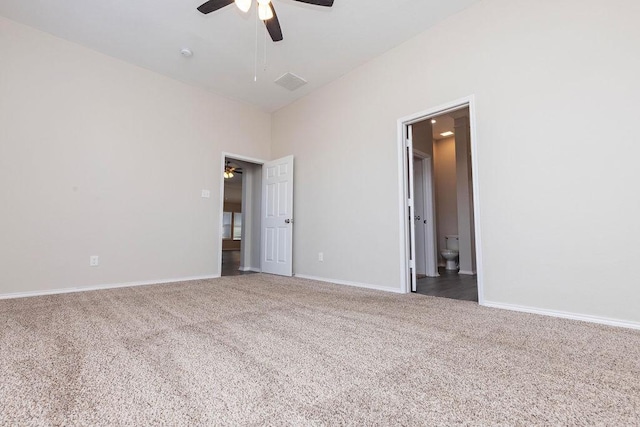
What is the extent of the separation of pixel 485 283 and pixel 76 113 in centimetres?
479

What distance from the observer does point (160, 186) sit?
410 centimetres

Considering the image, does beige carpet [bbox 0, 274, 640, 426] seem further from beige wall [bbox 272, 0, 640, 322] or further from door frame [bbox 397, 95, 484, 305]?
door frame [bbox 397, 95, 484, 305]

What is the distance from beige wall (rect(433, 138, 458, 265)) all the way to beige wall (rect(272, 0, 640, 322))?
3.28 metres

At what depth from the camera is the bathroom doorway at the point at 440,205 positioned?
11.3 feet

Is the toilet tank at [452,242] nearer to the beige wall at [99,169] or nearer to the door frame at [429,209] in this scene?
the door frame at [429,209]

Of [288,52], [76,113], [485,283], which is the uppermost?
[288,52]

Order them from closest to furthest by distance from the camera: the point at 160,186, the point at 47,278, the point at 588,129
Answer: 1. the point at 588,129
2. the point at 47,278
3. the point at 160,186

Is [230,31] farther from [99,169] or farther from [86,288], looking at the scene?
[86,288]

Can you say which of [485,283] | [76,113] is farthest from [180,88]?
[485,283]

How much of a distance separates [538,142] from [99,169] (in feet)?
15.3

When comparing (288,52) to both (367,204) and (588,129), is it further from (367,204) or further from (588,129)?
(588,129)

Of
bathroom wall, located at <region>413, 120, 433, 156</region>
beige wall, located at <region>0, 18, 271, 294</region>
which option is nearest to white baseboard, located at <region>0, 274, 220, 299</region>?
beige wall, located at <region>0, 18, 271, 294</region>

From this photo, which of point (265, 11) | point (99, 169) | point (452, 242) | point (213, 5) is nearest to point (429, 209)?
point (452, 242)

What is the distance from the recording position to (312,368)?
137 centimetres
